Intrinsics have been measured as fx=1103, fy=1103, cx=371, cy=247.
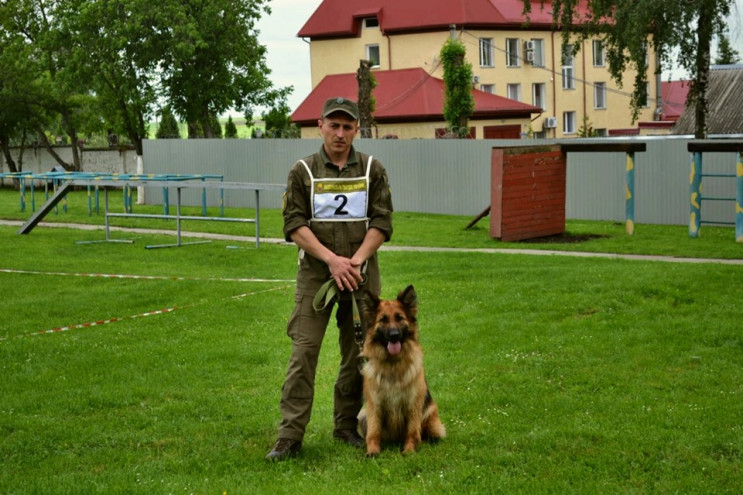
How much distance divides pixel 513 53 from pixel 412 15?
6.63 meters

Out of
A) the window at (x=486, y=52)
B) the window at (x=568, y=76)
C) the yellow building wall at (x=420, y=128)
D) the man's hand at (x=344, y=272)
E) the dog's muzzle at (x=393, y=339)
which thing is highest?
the window at (x=486, y=52)

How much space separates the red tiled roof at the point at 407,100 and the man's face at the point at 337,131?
4336 cm

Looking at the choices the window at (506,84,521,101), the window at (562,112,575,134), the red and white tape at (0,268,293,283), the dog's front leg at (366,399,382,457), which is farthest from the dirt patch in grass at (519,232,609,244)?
the window at (562,112,575,134)

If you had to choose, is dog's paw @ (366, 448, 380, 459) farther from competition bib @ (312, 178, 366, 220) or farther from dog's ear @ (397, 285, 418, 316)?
competition bib @ (312, 178, 366, 220)

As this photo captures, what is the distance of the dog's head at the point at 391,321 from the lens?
Answer: 6738 millimetres

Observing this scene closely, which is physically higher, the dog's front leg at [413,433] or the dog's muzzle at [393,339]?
the dog's muzzle at [393,339]

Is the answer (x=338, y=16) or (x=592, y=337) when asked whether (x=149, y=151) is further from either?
(x=592, y=337)

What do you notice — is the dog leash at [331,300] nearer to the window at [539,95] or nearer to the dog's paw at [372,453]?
the dog's paw at [372,453]

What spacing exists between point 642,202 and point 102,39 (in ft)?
83.3

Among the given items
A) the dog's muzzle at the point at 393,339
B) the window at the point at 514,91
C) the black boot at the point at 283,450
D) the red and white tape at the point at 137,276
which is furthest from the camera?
the window at the point at 514,91

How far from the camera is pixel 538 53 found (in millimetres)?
61094

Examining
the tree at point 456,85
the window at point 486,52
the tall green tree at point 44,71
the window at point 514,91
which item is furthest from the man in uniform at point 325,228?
the window at point 514,91

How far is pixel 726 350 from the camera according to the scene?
34.2 feet

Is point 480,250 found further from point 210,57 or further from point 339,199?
point 210,57
